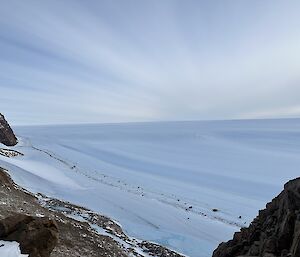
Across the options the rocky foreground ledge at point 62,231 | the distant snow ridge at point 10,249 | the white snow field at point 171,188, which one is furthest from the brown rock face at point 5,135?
the distant snow ridge at point 10,249

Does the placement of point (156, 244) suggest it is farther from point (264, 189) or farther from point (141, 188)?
point (264, 189)

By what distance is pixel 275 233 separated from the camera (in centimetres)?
1825

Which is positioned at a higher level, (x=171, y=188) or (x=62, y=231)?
(x=171, y=188)

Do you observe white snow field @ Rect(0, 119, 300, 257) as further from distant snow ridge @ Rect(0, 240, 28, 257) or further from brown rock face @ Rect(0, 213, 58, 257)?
distant snow ridge @ Rect(0, 240, 28, 257)

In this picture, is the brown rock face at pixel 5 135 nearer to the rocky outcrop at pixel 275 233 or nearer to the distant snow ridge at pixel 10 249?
the distant snow ridge at pixel 10 249

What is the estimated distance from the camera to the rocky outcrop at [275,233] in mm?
17036

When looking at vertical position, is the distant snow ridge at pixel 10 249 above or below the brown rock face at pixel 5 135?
below

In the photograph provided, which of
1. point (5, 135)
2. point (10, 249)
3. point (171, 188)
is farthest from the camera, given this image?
point (5, 135)

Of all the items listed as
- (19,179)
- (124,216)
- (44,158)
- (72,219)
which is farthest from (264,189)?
(44,158)

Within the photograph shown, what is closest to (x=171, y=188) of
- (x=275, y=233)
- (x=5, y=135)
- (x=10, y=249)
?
(x=275, y=233)

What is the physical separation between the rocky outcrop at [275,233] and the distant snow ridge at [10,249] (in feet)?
39.6

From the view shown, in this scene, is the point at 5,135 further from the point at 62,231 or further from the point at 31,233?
the point at 31,233

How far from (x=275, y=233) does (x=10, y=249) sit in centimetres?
1359

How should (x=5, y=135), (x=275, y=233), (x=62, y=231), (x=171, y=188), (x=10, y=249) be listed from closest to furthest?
(x=10, y=249), (x=275, y=233), (x=62, y=231), (x=171, y=188), (x=5, y=135)
